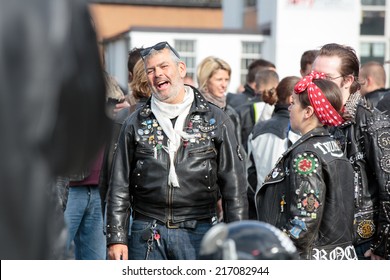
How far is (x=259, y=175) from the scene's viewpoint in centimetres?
786

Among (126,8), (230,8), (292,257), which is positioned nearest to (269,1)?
(230,8)

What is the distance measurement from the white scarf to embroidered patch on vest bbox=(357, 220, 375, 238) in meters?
1.15

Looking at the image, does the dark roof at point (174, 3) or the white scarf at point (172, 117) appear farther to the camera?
the dark roof at point (174, 3)

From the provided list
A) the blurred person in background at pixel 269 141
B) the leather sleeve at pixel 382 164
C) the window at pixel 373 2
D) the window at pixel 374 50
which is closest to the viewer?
the leather sleeve at pixel 382 164

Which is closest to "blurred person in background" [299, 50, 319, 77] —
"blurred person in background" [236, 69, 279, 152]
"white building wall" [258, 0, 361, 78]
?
"blurred person in background" [236, 69, 279, 152]

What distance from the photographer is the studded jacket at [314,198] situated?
4973 mm

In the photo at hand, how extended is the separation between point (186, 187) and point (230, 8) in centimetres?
4119

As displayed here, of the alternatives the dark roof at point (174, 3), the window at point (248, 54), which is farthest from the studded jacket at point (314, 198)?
the dark roof at point (174, 3)

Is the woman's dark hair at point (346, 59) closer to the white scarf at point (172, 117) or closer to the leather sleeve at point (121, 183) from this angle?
the white scarf at point (172, 117)

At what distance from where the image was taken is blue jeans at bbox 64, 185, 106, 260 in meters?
7.73

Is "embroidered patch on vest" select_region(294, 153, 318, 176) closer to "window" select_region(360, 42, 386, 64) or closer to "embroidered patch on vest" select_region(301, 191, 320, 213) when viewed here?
"embroidered patch on vest" select_region(301, 191, 320, 213)

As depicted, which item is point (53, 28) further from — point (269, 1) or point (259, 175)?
point (269, 1)

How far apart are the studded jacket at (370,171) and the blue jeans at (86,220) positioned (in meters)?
2.78

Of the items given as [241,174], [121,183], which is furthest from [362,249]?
[121,183]
